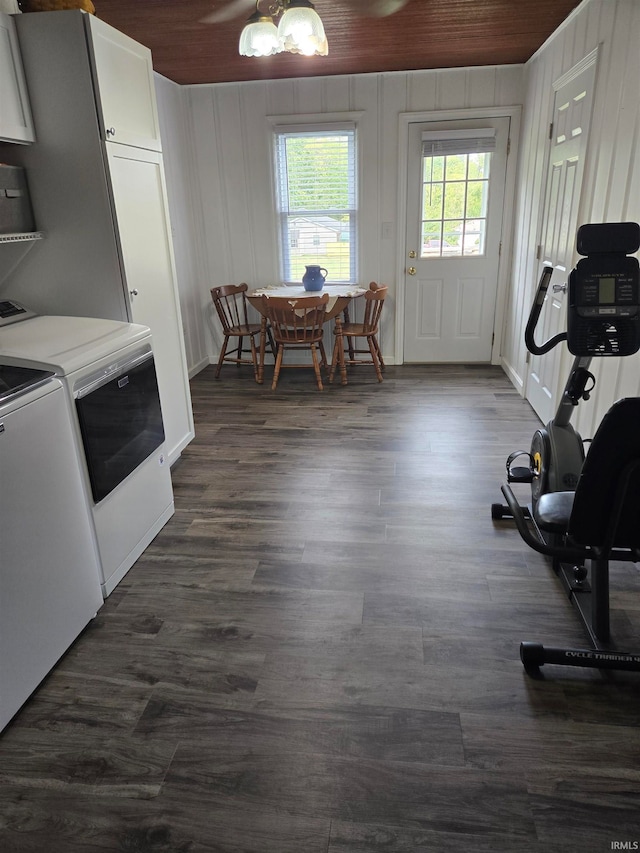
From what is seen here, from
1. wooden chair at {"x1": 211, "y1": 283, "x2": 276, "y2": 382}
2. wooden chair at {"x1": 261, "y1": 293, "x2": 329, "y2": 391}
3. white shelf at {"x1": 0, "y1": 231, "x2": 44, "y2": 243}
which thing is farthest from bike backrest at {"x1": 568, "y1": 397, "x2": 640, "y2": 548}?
wooden chair at {"x1": 211, "y1": 283, "x2": 276, "y2": 382}

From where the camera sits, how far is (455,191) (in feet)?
16.0

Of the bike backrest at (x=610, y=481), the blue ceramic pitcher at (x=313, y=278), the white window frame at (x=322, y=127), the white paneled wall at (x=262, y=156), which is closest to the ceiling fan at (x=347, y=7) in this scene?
the white paneled wall at (x=262, y=156)

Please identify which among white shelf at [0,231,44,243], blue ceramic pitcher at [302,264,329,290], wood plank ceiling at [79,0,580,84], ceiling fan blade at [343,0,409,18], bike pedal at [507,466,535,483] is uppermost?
wood plank ceiling at [79,0,580,84]

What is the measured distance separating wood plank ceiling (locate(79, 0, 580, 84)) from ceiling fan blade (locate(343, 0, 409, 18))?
2 cm

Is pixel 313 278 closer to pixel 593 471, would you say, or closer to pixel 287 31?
pixel 287 31

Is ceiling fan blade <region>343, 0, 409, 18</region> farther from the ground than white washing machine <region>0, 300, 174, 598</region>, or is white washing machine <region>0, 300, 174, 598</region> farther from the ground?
ceiling fan blade <region>343, 0, 409, 18</region>

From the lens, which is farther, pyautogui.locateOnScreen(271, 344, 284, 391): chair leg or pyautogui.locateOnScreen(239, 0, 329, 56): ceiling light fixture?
pyautogui.locateOnScreen(271, 344, 284, 391): chair leg

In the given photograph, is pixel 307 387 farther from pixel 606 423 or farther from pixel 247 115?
pixel 606 423

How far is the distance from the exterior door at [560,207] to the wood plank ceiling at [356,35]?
1.51 feet

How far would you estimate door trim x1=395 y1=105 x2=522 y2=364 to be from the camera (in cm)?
468

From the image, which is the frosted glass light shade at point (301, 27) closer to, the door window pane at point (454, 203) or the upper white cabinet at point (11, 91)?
the upper white cabinet at point (11, 91)

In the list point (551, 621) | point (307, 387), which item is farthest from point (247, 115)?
point (551, 621)

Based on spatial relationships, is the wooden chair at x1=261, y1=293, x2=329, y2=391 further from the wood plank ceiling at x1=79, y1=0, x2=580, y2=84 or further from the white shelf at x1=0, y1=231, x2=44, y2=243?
the white shelf at x1=0, y1=231, x2=44, y2=243

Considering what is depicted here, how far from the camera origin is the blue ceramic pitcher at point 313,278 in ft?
16.2
